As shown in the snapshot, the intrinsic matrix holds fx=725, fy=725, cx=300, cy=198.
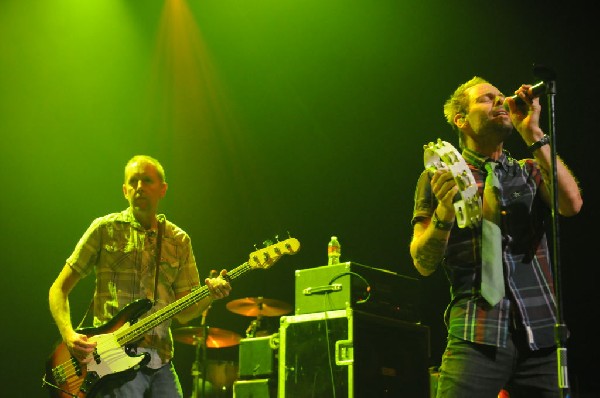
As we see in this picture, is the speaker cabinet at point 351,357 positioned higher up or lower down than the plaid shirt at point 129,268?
lower down

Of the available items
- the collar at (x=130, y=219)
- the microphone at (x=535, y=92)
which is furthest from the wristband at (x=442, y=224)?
the collar at (x=130, y=219)

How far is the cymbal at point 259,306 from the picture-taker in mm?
7988

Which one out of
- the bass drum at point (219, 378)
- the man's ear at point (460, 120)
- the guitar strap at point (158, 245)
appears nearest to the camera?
the man's ear at point (460, 120)

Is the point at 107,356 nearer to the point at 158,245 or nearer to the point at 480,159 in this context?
the point at 158,245

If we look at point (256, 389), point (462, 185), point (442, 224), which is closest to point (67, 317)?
point (256, 389)

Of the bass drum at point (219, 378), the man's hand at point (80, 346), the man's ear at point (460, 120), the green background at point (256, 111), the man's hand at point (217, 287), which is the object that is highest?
the green background at point (256, 111)

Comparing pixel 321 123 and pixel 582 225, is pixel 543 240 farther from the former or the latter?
pixel 321 123

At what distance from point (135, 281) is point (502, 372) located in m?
2.35

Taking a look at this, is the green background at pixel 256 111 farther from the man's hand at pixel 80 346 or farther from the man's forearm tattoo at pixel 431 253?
the man's forearm tattoo at pixel 431 253

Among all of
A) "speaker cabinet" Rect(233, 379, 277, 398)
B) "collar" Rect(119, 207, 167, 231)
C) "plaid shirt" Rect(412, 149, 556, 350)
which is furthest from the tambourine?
"speaker cabinet" Rect(233, 379, 277, 398)

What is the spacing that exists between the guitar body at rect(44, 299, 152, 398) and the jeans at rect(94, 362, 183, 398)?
0.11 ft

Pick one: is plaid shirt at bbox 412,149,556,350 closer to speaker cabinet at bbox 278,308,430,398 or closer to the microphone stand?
the microphone stand

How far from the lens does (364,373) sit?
488 centimetres

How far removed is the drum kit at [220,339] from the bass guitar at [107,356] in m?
3.74
